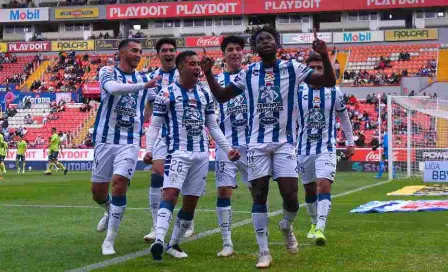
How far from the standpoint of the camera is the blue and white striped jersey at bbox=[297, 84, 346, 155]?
33.8 feet

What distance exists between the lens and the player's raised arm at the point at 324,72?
6.94 metres

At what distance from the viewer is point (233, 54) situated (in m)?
9.62

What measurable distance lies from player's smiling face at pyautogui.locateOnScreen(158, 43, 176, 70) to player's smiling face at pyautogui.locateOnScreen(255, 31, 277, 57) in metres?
2.39

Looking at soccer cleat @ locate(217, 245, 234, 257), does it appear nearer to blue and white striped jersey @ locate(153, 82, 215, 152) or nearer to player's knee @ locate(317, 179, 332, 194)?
blue and white striped jersey @ locate(153, 82, 215, 152)

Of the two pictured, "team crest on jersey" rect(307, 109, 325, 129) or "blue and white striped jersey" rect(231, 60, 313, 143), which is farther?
"team crest on jersey" rect(307, 109, 325, 129)

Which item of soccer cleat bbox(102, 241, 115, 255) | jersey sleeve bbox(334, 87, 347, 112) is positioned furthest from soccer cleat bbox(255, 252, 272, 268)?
jersey sleeve bbox(334, 87, 347, 112)

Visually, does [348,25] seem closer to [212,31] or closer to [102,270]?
[212,31]

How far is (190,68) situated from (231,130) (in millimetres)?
1454

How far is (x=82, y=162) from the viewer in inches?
1631

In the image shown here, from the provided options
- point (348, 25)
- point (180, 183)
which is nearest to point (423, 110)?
point (180, 183)

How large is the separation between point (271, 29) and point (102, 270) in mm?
3004

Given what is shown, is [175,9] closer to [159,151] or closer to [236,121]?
[159,151]

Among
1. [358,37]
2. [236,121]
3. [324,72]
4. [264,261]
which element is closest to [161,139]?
[236,121]

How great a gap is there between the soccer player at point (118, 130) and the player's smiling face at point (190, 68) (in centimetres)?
62
